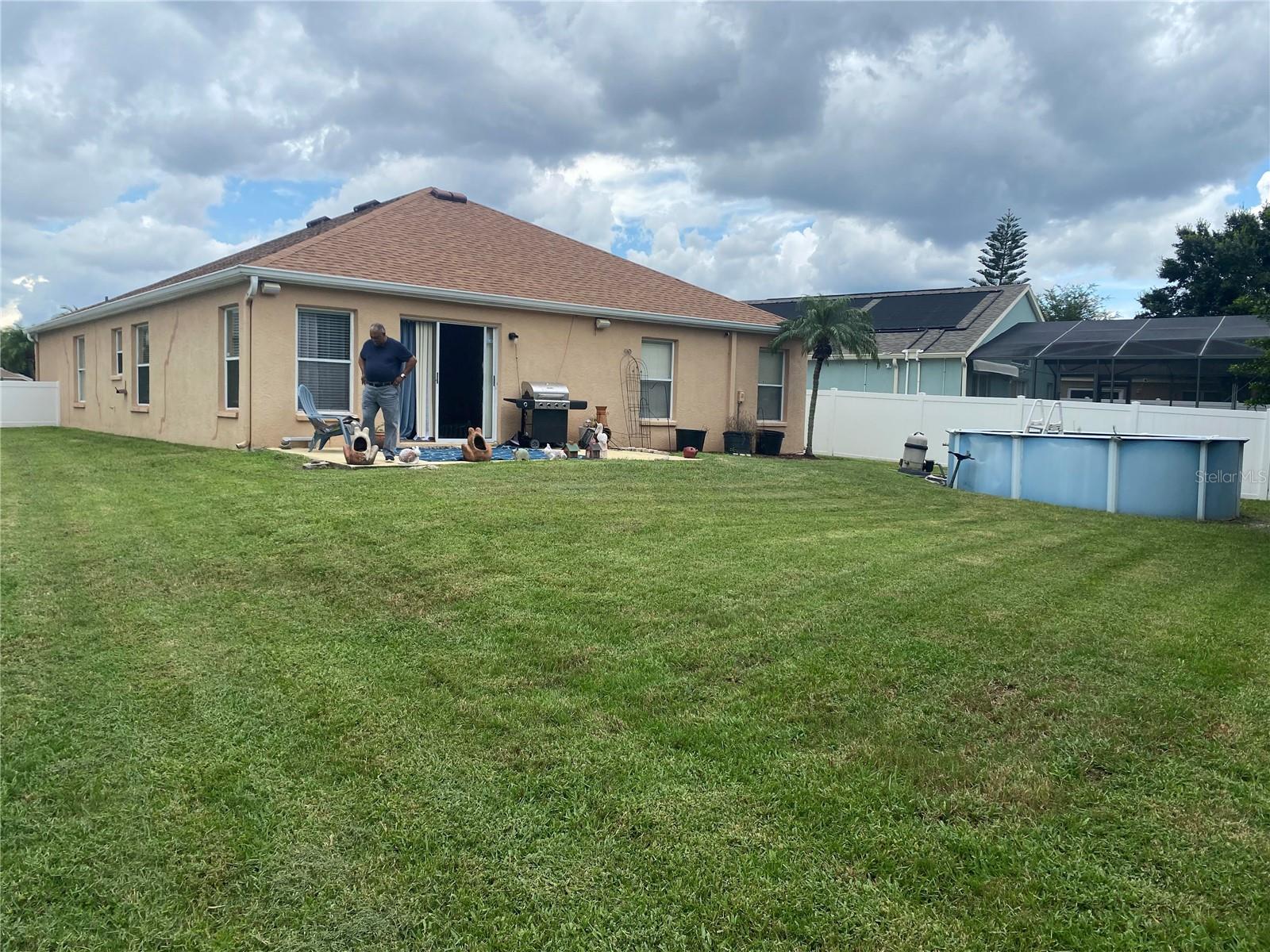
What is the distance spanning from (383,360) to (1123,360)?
69.8 feet

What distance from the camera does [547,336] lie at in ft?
50.1

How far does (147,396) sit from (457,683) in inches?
572

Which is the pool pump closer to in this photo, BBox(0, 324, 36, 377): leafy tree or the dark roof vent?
the dark roof vent

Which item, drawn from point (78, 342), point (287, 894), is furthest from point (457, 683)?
point (78, 342)

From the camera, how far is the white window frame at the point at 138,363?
54.5ft

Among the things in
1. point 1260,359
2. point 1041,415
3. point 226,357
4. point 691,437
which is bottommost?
point 691,437

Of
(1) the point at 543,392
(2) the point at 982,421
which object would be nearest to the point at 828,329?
(2) the point at 982,421

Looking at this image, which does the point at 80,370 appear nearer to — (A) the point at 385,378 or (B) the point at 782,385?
(A) the point at 385,378

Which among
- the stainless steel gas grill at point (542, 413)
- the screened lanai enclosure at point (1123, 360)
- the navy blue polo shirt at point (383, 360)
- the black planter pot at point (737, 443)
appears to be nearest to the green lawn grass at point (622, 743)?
the navy blue polo shirt at point (383, 360)

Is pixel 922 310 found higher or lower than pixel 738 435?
higher

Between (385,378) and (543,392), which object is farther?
(543,392)

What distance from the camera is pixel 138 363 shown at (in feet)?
56.1

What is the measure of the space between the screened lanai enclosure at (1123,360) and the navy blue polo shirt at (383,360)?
19537 mm

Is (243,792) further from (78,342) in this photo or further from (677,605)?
(78,342)
